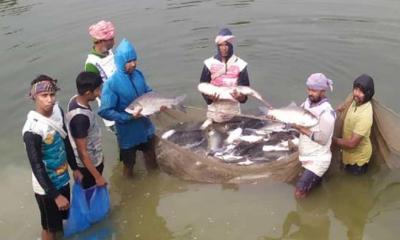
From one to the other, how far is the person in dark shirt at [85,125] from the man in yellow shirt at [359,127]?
3264 millimetres

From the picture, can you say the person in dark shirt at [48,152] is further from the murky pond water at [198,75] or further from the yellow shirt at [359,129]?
the yellow shirt at [359,129]

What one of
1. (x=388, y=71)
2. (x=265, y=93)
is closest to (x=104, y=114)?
(x=265, y=93)

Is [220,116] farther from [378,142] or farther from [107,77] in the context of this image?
[378,142]

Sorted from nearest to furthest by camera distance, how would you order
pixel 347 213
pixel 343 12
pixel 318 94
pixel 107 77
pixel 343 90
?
pixel 318 94
pixel 347 213
pixel 107 77
pixel 343 90
pixel 343 12

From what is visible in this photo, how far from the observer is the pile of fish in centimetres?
725

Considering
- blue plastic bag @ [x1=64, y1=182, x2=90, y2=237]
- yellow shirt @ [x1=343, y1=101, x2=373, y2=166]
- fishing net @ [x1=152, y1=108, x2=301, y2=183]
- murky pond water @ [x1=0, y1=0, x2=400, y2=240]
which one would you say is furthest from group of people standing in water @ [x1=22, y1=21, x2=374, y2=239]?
murky pond water @ [x1=0, y1=0, x2=400, y2=240]

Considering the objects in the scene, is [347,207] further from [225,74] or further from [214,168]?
[225,74]

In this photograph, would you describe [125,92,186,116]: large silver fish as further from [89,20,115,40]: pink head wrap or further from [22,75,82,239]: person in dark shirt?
[89,20,115,40]: pink head wrap

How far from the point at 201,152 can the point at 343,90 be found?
3.67 meters

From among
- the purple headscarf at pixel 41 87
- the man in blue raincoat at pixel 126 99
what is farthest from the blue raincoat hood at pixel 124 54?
the purple headscarf at pixel 41 87

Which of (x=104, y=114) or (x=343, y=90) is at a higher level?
(x=104, y=114)

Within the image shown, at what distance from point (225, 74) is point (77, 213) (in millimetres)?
3148

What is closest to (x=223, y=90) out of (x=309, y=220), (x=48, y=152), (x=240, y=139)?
(x=240, y=139)

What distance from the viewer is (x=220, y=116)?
25.7ft
